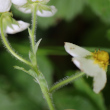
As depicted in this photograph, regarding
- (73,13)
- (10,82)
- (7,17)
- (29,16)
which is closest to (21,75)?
(10,82)

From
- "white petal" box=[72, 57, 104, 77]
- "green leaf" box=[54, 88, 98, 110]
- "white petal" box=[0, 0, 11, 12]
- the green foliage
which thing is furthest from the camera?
the green foliage

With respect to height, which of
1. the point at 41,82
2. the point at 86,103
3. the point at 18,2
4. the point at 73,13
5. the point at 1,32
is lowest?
the point at 86,103

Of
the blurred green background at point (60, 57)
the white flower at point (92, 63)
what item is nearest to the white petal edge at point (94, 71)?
the white flower at point (92, 63)

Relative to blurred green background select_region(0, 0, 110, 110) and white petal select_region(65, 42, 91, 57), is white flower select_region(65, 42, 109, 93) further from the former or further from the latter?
blurred green background select_region(0, 0, 110, 110)

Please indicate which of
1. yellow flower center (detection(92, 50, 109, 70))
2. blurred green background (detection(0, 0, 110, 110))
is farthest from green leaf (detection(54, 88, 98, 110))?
yellow flower center (detection(92, 50, 109, 70))

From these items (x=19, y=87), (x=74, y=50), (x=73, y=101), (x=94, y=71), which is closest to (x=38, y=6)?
(x=74, y=50)

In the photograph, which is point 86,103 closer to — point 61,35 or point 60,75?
point 60,75
